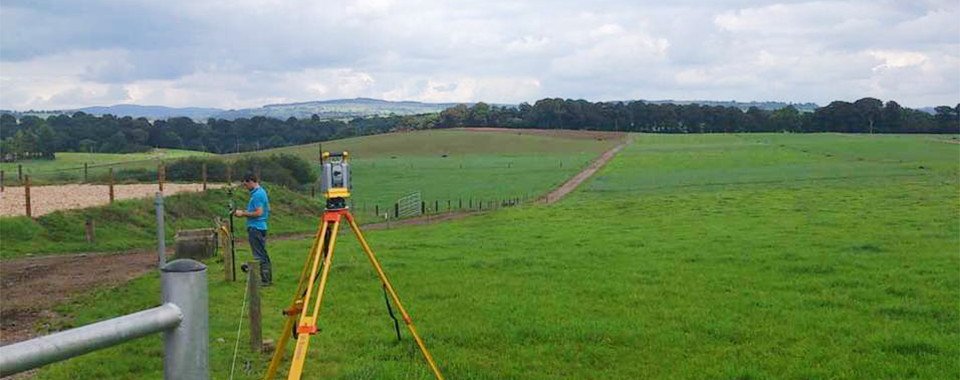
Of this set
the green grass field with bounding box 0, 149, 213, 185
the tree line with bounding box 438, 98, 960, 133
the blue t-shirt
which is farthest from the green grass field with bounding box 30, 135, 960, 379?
the tree line with bounding box 438, 98, 960, 133

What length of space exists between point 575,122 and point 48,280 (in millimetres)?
139240

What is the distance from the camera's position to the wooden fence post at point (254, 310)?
9.98 metres

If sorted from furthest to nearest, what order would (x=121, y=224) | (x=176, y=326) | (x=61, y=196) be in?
1. (x=61, y=196)
2. (x=121, y=224)
3. (x=176, y=326)

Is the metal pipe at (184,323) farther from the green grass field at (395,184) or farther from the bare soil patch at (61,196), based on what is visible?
the bare soil patch at (61,196)

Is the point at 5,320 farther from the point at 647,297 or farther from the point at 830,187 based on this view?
→ the point at 830,187

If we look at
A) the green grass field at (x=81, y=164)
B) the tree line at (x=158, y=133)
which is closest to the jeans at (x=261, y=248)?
the green grass field at (x=81, y=164)

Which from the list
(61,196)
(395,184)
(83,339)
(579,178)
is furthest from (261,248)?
(395,184)

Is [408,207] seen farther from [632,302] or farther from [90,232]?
[632,302]

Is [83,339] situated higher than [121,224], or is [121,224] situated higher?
[83,339]

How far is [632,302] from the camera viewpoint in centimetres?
1328

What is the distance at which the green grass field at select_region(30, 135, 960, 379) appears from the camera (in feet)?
30.9

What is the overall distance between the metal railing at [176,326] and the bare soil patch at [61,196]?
26781 millimetres

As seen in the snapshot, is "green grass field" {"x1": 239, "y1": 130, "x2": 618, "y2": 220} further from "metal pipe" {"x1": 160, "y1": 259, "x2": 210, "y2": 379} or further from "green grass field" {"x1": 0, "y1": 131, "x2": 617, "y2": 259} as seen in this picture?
"metal pipe" {"x1": 160, "y1": 259, "x2": 210, "y2": 379}

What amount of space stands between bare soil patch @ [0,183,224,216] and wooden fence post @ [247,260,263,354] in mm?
19715
